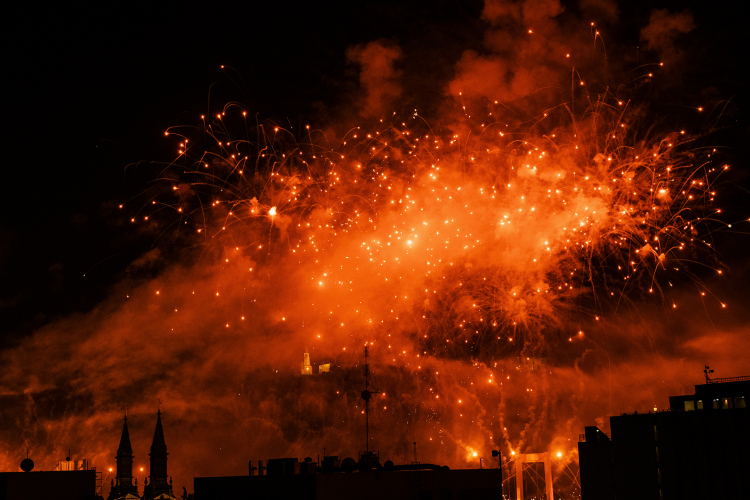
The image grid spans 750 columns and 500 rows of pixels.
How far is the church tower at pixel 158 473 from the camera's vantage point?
140375 millimetres

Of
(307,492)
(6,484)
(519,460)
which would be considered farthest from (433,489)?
(519,460)

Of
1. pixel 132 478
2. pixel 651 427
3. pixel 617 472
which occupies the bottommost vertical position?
pixel 132 478

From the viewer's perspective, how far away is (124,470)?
14400 cm

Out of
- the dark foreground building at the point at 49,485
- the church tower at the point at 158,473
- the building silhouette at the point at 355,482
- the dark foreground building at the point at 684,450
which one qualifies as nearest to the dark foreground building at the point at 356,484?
the building silhouette at the point at 355,482

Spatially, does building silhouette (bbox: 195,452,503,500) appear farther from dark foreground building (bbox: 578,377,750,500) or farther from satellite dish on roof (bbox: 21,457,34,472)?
dark foreground building (bbox: 578,377,750,500)

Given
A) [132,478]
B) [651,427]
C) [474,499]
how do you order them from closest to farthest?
[474,499]
[651,427]
[132,478]

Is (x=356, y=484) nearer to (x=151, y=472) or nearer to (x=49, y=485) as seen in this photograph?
(x=49, y=485)

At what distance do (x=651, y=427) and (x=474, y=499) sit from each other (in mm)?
20347

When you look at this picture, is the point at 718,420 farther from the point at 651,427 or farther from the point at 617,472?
the point at 617,472

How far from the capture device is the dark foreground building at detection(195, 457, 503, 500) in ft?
118

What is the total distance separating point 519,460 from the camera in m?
99.0

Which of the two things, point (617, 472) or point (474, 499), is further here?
point (617, 472)

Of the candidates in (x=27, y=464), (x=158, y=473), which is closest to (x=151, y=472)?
(x=158, y=473)

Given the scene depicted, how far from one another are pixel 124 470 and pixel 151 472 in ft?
20.7
